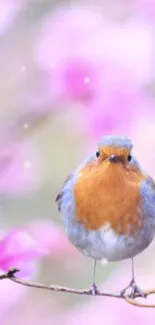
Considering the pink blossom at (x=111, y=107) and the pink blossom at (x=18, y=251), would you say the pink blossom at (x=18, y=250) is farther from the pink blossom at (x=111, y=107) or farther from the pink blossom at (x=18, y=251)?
the pink blossom at (x=111, y=107)

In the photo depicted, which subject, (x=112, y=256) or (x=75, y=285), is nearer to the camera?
(x=112, y=256)

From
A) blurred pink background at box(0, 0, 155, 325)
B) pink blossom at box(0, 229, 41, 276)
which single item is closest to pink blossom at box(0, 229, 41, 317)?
pink blossom at box(0, 229, 41, 276)

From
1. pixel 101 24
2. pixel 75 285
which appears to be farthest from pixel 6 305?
pixel 101 24

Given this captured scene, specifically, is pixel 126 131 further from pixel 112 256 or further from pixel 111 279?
pixel 112 256

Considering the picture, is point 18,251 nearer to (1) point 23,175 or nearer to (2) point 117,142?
(2) point 117,142

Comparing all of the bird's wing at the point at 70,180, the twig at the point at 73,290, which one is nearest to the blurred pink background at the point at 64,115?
the bird's wing at the point at 70,180

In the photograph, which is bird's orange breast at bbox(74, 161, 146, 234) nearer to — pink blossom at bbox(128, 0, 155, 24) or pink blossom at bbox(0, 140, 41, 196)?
pink blossom at bbox(0, 140, 41, 196)
